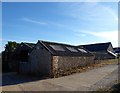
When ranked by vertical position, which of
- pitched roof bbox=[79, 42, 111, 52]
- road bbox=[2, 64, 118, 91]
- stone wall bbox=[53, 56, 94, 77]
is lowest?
road bbox=[2, 64, 118, 91]

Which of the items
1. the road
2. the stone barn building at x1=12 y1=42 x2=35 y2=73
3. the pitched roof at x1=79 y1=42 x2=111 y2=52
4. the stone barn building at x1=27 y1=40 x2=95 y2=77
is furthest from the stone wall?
the pitched roof at x1=79 y1=42 x2=111 y2=52

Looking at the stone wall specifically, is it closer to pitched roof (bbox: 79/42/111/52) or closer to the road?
the road

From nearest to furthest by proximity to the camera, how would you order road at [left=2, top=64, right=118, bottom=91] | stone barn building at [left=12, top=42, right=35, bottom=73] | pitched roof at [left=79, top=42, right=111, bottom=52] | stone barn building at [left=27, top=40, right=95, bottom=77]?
road at [left=2, top=64, right=118, bottom=91], stone barn building at [left=27, top=40, right=95, bottom=77], stone barn building at [left=12, top=42, right=35, bottom=73], pitched roof at [left=79, top=42, right=111, bottom=52]

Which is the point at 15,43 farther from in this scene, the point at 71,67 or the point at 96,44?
the point at 96,44

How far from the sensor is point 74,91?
1441 cm

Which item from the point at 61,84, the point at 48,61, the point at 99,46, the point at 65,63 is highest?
the point at 99,46

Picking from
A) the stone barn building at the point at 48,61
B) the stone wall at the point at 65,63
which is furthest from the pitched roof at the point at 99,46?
the stone barn building at the point at 48,61

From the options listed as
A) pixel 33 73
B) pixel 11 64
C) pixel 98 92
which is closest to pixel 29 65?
pixel 33 73

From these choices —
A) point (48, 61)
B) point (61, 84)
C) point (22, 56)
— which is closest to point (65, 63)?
point (48, 61)

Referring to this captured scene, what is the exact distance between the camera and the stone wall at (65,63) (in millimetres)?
25356

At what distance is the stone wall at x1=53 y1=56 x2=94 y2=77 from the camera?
998 inches

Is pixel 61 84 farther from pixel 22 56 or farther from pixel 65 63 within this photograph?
pixel 22 56

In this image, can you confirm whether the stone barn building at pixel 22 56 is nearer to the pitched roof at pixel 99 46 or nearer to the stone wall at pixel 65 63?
the stone wall at pixel 65 63

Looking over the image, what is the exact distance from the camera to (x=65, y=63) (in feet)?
91.8
